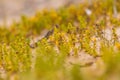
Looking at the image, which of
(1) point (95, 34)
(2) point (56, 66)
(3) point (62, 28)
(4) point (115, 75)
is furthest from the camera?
(3) point (62, 28)

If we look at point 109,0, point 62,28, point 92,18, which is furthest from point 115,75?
Answer: point 109,0

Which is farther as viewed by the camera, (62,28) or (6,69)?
(62,28)

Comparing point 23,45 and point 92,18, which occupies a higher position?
point 92,18

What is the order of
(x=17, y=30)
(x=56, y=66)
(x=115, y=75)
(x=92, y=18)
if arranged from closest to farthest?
(x=115, y=75), (x=56, y=66), (x=92, y=18), (x=17, y=30)

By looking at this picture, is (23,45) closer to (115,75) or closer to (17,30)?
(115,75)

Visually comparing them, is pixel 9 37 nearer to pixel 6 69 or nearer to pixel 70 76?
pixel 6 69

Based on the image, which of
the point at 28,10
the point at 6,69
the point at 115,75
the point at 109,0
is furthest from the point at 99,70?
the point at 28,10

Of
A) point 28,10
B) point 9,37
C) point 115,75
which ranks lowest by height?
point 115,75
